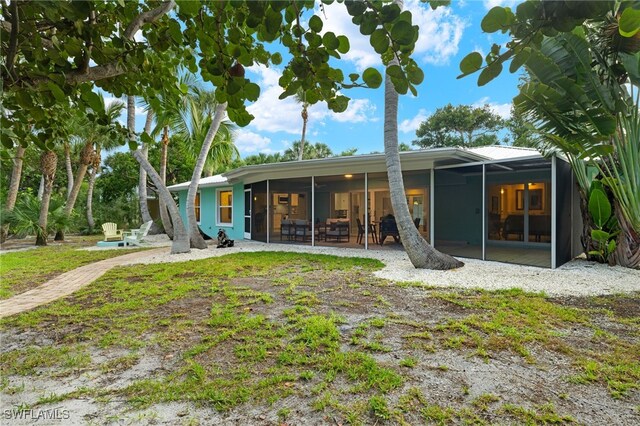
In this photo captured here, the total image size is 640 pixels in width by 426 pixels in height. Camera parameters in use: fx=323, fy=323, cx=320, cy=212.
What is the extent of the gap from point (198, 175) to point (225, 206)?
5218mm

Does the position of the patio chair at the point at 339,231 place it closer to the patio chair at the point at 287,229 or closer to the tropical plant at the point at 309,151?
the patio chair at the point at 287,229

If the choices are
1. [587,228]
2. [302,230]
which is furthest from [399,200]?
[302,230]

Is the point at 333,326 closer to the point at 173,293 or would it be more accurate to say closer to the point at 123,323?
the point at 123,323

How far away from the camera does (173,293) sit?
5.40m

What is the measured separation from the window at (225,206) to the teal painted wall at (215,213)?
0.25 m

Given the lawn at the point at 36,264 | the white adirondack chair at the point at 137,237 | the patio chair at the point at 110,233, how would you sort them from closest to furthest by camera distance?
1. the lawn at the point at 36,264
2. the white adirondack chair at the point at 137,237
3. the patio chair at the point at 110,233

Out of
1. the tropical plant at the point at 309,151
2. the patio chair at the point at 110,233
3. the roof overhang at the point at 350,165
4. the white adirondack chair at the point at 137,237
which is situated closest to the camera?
the roof overhang at the point at 350,165

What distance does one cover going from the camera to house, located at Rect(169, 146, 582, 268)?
950cm

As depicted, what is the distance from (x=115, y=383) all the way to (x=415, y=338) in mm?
2845

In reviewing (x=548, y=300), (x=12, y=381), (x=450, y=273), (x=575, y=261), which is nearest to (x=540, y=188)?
(x=575, y=261)

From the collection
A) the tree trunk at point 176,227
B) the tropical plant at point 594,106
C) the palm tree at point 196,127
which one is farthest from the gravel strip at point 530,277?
the palm tree at point 196,127

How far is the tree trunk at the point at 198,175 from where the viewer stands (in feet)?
32.7

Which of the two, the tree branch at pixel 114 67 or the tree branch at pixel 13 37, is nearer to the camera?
the tree branch at pixel 13 37

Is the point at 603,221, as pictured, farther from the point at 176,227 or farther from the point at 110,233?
the point at 110,233
